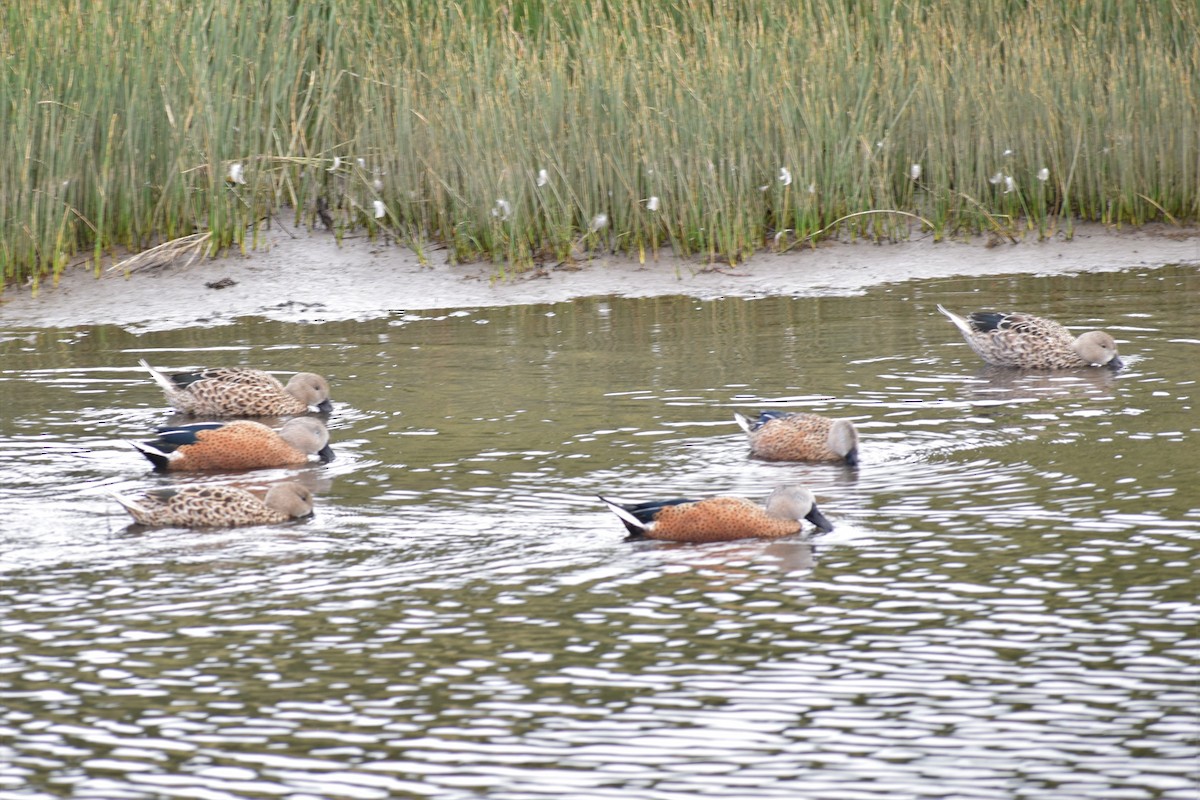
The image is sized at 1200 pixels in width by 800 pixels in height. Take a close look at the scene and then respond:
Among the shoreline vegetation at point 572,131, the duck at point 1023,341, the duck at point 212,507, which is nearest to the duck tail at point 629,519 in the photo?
the duck at point 212,507

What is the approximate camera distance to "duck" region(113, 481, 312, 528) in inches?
314

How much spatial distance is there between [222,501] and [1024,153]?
31.6 ft

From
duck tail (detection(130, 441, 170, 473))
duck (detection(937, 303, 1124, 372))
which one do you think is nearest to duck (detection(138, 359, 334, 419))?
duck tail (detection(130, 441, 170, 473))

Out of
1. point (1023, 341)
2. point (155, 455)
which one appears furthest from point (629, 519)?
point (1023, 341)

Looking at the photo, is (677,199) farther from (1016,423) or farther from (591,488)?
(591,488)

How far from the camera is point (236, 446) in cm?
944

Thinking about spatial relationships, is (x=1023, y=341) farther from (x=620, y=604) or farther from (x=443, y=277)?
(x=620, y=604)

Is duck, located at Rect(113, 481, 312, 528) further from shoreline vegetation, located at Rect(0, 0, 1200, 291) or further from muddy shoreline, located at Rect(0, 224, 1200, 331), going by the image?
shoreline vegetation, located at Rect(0, 0, 1200, 291)

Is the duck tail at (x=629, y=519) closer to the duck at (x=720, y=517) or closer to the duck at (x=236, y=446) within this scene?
the duck at (x=720, y=517)

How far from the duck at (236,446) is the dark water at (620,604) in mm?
122

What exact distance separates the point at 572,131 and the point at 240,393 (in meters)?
4.95

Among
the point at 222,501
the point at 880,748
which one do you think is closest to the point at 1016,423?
the point at 222,501

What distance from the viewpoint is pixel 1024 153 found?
15766 millimetres

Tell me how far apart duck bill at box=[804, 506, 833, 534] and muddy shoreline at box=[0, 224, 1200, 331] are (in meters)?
6.95
